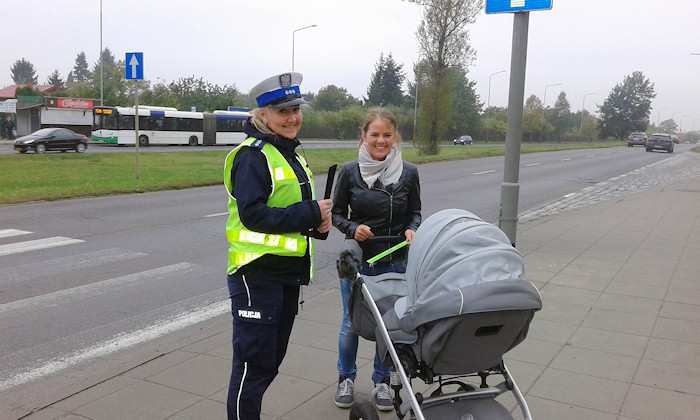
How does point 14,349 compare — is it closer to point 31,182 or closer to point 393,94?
point 31,182

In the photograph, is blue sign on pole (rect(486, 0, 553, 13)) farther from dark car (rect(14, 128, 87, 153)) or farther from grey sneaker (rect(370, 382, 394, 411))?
dark car (rect(14, 128, 87, 153))

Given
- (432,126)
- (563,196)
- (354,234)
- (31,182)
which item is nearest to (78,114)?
(432,126)

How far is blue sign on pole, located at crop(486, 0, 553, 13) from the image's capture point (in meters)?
5.56

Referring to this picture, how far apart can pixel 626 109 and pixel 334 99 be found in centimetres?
5938

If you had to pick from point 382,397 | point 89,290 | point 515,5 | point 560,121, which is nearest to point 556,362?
point 382,397

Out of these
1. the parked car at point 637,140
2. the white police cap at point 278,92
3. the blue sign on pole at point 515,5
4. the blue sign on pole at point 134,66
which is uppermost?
the blue sign on pole at point 134,66

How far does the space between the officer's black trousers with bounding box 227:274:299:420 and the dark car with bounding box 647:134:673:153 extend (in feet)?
188

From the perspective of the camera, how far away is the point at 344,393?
3865 mm

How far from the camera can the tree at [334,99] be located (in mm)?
98250

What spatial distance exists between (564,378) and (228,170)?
9.55 ft

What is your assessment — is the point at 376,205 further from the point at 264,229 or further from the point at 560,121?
the point at 560,121

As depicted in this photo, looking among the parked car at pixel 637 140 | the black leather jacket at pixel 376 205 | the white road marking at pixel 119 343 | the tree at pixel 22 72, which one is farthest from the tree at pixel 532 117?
the tree at pixel 22 72

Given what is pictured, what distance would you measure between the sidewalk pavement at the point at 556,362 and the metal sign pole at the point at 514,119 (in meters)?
1.06

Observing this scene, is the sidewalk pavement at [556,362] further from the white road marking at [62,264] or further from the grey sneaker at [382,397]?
the white road marking at [62,264]
